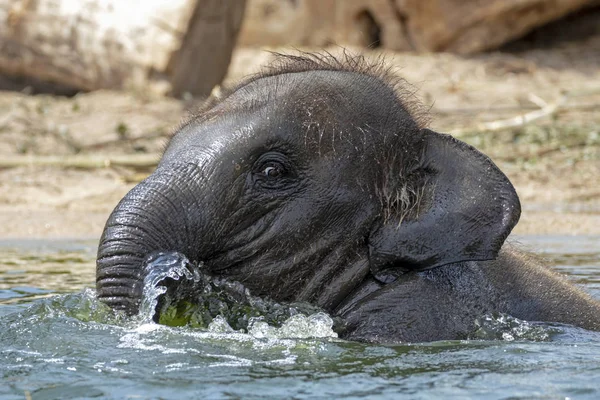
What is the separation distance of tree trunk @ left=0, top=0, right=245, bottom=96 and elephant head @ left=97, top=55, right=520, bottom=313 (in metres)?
10.1

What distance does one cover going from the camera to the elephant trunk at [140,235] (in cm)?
497

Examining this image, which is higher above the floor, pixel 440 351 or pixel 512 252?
pixel 512 252

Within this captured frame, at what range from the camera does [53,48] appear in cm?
1655

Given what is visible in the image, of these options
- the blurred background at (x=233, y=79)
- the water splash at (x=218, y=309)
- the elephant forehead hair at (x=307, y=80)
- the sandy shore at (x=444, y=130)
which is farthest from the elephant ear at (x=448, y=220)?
the blurred background at (x=233, y=79)

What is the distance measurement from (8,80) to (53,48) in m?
1.67

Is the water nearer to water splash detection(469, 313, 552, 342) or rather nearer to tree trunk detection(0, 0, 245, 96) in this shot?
water splash detection(469, 313, 552, 342)

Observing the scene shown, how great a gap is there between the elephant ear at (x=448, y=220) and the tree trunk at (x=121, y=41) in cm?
1028

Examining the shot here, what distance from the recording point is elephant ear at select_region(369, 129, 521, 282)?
209 inches

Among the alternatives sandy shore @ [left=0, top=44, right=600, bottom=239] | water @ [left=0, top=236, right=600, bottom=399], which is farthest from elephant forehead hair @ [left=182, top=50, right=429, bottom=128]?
sandy shore @ [left=0, top=44, right=600, bottom=239]

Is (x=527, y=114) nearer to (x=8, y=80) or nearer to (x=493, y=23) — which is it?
(x=493, y=23)

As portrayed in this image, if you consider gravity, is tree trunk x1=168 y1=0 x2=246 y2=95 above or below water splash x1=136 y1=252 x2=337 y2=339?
above

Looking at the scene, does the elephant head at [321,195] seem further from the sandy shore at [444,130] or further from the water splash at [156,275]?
the sandy shore at [444,130]

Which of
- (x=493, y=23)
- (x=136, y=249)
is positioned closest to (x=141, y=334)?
(x=136, y=249)

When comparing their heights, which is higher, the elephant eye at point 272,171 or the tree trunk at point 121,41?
the tree trunk at point 121,41
